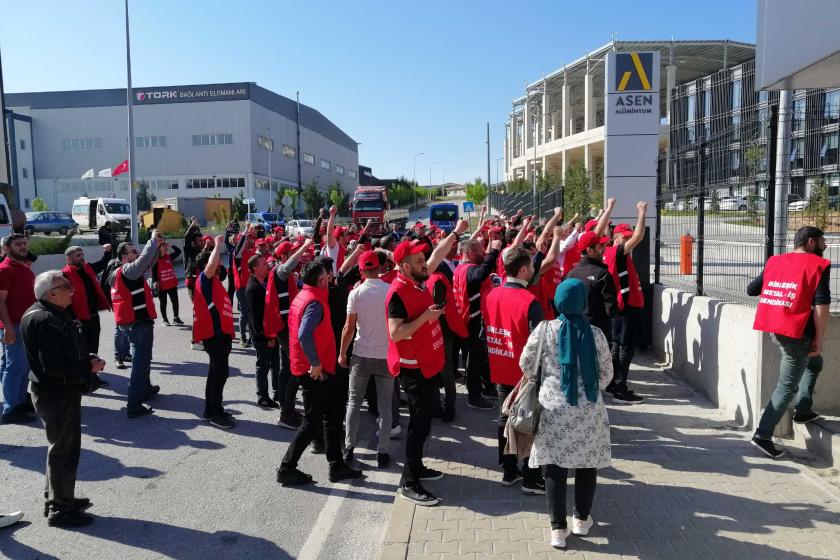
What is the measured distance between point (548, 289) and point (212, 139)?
62.5 meters

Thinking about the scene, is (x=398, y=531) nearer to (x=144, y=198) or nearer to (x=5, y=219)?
(x=5, y=219)

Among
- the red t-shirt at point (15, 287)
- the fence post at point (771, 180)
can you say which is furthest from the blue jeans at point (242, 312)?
the fence post at point (771, 180)

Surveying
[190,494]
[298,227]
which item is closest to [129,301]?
[190,494]

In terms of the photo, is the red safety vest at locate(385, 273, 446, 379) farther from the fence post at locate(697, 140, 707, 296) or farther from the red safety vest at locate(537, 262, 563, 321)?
the fence post at locate(697, 140, 707, 296)

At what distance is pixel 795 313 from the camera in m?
5.02

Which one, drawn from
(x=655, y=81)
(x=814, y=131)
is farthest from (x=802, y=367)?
(x=655, y=81)

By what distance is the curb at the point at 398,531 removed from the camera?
3939 millimetres

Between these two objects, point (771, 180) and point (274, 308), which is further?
point (274, 308)

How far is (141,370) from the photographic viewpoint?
277 inches

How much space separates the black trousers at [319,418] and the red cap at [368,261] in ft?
3.05

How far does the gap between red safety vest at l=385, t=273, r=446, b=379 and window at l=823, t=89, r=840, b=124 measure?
411 centimetres

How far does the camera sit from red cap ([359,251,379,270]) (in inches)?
206

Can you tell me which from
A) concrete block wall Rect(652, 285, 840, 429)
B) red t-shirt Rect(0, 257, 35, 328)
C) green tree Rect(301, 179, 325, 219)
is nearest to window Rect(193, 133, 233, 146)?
green tree Rect(301, 179, 325, 219)

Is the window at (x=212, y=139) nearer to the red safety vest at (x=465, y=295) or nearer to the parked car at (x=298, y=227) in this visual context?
the parked car at (x=298, y=227)
